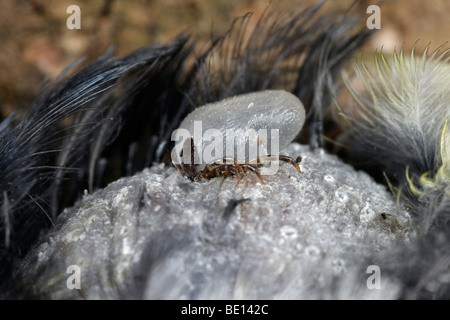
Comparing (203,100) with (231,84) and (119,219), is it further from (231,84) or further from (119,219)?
(119,219)

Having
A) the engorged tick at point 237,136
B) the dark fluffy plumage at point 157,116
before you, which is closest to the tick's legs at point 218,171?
the engorged tick at point 237,136

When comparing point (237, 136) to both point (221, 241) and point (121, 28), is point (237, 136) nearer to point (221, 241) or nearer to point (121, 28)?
point (221, 241)

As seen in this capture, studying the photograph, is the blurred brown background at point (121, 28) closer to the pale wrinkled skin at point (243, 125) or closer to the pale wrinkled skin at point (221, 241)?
the pale wrinkled skin at point (243, 125)

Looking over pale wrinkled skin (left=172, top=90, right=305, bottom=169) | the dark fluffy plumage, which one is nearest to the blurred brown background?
the dark fluffy plumage

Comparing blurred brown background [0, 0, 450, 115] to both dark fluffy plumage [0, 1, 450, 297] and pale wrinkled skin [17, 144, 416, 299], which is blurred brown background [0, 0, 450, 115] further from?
pale wrinkled skin [17, 144, 416, 299]

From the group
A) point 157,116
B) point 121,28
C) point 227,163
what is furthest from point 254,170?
point 121,28

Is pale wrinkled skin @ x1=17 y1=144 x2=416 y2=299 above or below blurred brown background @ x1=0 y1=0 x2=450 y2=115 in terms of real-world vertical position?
below

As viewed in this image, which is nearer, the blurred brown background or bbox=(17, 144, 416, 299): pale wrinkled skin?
bbox=(17, 144, 416, 299): pale wrinkled skin
